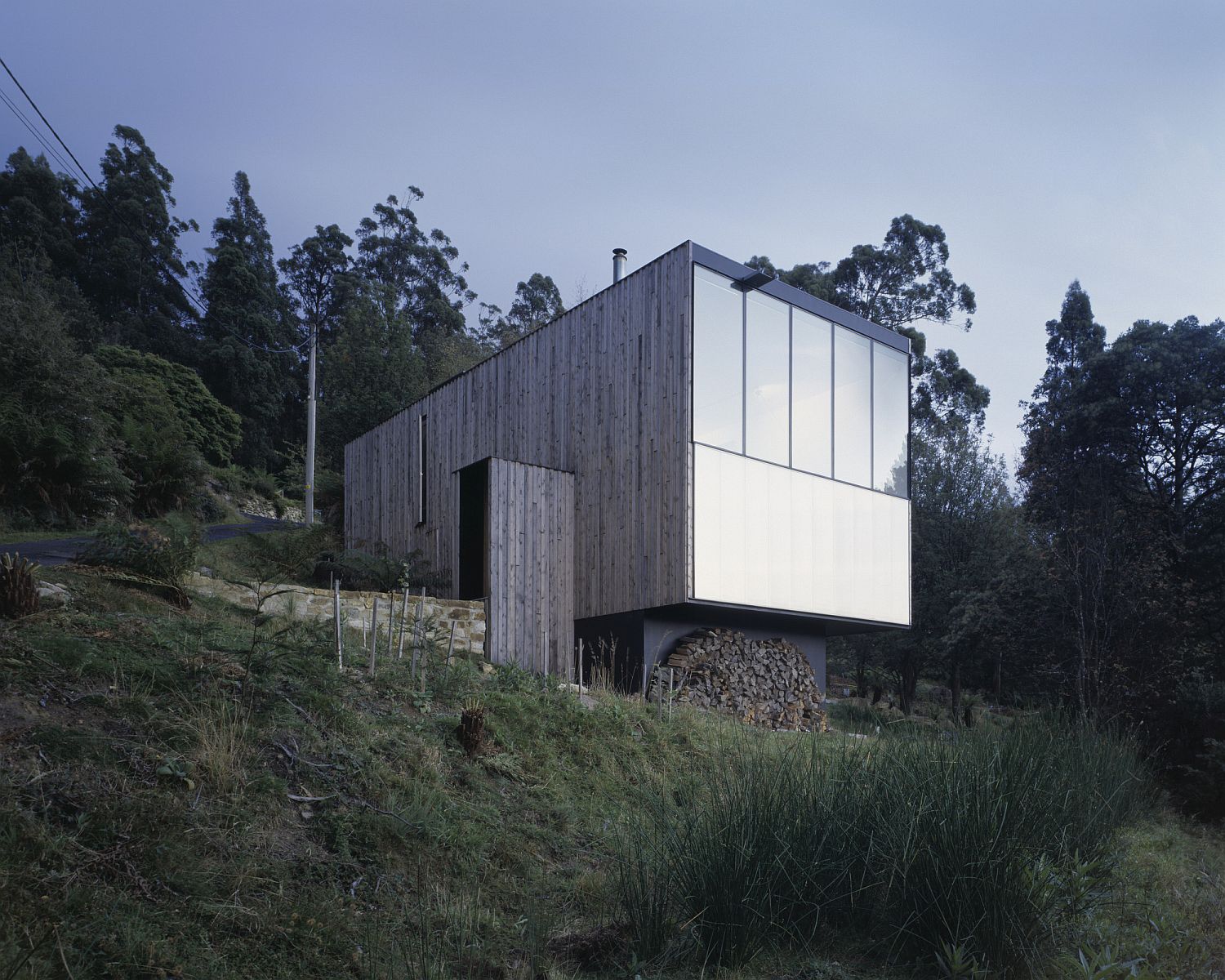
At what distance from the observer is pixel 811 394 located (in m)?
11.2

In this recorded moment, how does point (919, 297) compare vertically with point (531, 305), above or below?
below

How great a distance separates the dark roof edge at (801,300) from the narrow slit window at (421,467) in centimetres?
595

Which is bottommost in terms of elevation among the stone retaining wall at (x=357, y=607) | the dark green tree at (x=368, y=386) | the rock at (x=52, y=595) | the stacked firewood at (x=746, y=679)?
the stacked firewood at (x=746, y=679)

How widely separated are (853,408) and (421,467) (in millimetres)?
6478

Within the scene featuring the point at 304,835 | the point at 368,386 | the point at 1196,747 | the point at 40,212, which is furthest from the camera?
the point at 40,212

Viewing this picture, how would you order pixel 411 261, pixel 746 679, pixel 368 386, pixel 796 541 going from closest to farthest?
1. pixel 796 541
2. pixel 746 679
3. pixel 368 386
4. pixel 411 261

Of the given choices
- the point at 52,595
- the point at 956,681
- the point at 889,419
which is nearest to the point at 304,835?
the point at 52,595

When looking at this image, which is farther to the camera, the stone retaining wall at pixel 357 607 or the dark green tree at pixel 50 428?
the dark green tree at pixel 50 428

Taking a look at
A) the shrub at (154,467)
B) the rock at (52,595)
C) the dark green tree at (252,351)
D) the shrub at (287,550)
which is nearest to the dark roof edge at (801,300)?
the shrub at (287,550)

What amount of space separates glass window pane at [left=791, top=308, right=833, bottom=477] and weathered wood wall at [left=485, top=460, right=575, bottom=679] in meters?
2.83

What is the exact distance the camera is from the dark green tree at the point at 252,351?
29.9 m

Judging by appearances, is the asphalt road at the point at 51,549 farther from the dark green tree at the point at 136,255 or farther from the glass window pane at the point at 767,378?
the dark green tree at the point at 136,255

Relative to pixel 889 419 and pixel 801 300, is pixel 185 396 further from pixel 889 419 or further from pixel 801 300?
pixel 889 419

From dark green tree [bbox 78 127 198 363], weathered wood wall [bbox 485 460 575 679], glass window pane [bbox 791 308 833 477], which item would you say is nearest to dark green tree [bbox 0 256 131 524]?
weathered wood wall [bbox 485 460 575 679]
